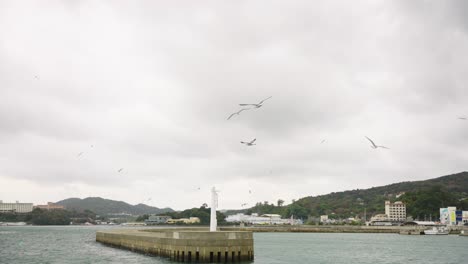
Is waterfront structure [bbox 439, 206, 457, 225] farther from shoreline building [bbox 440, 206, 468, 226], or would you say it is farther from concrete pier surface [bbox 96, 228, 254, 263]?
concrete pier surface [bbox 96, 228, 254, 263]

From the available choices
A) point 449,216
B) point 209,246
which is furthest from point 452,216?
point 209,246

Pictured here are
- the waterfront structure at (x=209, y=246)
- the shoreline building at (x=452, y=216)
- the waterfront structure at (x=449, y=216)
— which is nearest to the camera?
the waterfront structure at (x=209, y=246)

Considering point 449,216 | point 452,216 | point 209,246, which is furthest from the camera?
point 449,216

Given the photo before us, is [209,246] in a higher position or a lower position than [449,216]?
higher

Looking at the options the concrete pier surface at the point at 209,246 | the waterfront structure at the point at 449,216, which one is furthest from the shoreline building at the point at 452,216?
the concrete pier surface at the point at 209,246

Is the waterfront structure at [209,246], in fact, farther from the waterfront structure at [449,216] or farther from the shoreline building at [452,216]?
the shoreline building at [452,216]

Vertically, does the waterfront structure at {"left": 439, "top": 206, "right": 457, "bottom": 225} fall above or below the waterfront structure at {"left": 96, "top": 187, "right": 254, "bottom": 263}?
below

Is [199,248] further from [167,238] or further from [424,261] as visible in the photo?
[424,261]

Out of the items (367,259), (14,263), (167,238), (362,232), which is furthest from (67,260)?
(362,232)

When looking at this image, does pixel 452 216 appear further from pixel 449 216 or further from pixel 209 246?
pixel 209 246

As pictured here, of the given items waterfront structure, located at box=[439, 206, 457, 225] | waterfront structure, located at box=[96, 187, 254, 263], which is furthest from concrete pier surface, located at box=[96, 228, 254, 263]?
waterfront structure, located at box=[439, 206, 457, 225]

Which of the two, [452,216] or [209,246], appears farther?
[452,216]

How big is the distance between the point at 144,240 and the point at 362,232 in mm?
114068

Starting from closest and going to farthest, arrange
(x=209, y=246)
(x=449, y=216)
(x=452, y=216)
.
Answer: (x=209, y=246)
(x=452, y=216)
(x=449, y=216)
